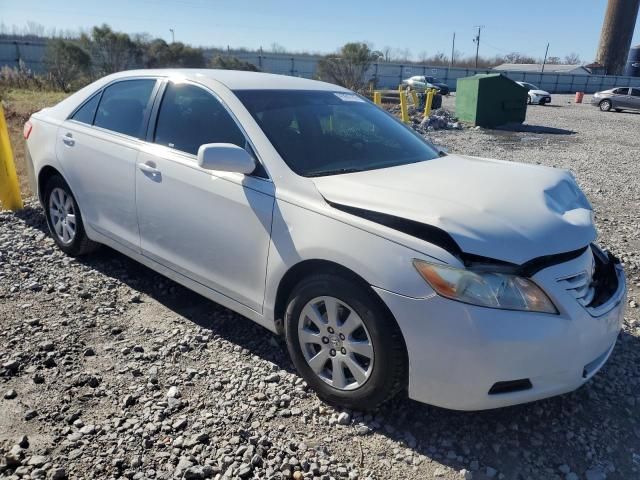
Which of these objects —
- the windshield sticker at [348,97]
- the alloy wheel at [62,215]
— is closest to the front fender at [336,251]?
the windshield sticker at [348,97]

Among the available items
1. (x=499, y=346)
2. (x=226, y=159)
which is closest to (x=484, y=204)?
(x=499, y=346)

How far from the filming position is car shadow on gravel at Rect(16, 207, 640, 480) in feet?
7.99

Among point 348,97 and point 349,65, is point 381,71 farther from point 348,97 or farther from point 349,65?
point 348,97

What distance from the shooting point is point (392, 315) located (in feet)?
7.82

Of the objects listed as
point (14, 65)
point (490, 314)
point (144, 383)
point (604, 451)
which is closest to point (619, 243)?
point (604, 451)

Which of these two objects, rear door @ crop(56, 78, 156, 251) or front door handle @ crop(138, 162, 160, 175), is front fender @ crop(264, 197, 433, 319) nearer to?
front door handle @ crop(138, 162, 160, 175)

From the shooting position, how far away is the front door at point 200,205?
2.91 m

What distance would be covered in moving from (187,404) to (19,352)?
4.10ft

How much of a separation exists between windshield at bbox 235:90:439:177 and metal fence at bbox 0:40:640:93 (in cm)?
3210

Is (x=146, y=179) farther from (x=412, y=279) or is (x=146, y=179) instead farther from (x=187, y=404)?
(x=412, y=279)

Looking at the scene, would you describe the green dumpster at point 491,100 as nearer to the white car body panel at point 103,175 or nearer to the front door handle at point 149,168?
the white car body panel at point 103,175

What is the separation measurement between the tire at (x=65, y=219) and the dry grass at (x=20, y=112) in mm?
2594

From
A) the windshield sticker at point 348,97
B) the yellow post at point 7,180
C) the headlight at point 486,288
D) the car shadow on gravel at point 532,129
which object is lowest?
the car shadow on gravel at point 532,129

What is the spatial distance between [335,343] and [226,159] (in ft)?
3.74
